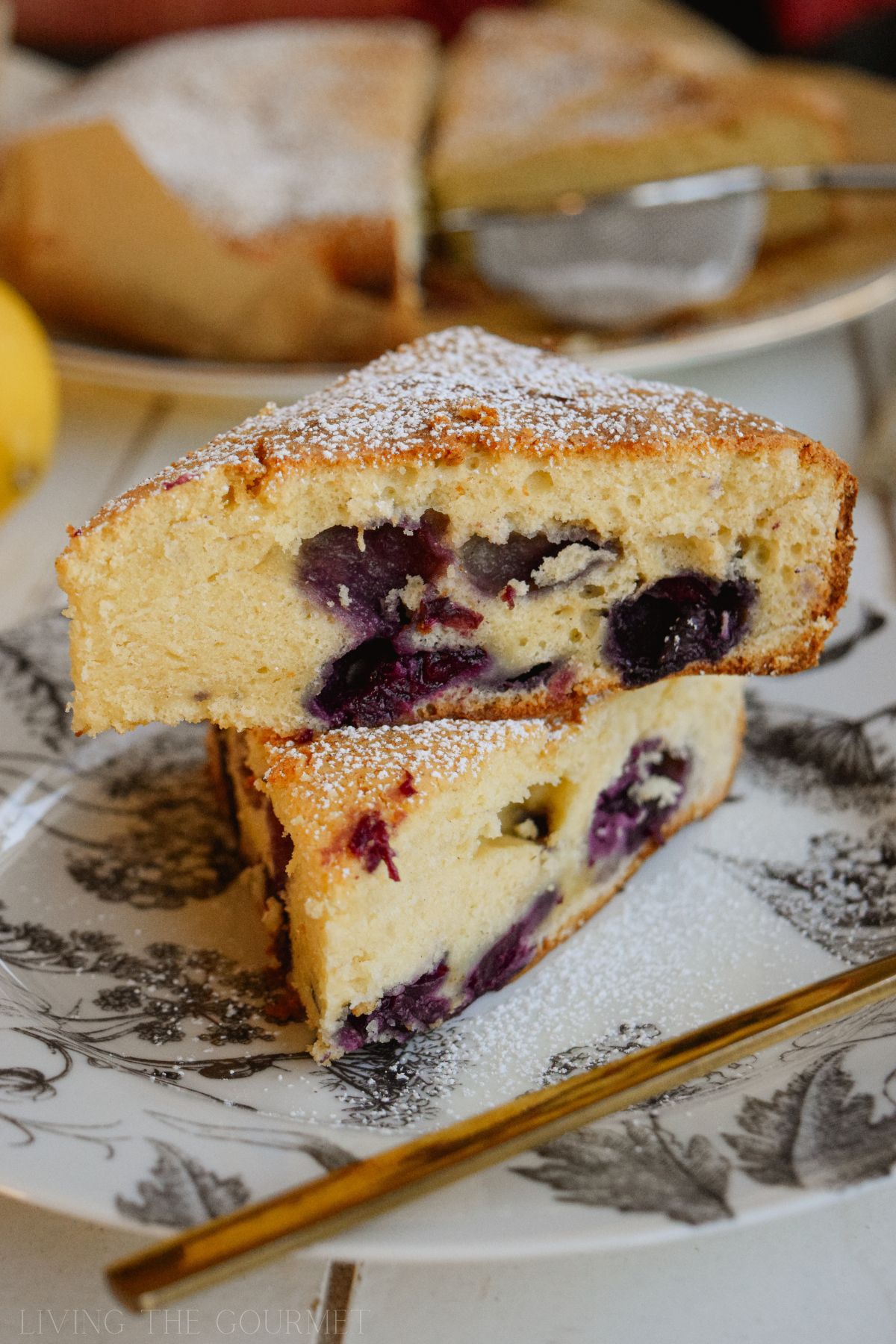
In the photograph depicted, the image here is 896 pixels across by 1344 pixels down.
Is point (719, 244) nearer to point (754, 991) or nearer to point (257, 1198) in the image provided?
point (754, 991)

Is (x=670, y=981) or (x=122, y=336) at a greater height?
(x=670, y=981)

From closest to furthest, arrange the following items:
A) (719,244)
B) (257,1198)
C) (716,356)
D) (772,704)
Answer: (257,1198)
(772,704)
(716,356)
(719,244)

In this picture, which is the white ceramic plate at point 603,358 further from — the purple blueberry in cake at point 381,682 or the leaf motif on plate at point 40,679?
the purple blueberry in cake at point 381,682

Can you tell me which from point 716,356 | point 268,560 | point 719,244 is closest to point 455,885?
point 268,560

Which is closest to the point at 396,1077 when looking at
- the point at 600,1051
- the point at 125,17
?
the point at 600,1051

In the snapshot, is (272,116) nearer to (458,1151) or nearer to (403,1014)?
(403,1014)

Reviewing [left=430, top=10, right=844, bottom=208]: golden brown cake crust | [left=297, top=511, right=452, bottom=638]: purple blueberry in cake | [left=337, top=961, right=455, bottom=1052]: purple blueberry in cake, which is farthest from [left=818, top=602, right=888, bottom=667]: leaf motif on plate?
[left=430, top=10, right=844, bottom=208]: golden brown cake crust
